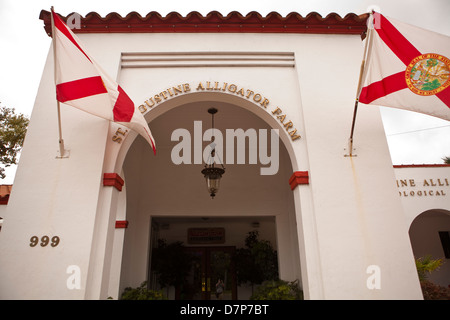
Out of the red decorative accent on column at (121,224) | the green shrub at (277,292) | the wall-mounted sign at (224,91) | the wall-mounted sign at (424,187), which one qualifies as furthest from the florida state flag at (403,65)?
the wall-mounted sign at (424,187)

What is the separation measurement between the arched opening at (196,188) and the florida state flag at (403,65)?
147 inches

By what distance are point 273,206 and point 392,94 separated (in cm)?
483

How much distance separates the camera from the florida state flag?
3914 mm

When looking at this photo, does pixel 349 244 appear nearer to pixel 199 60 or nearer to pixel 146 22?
pixel 199 60

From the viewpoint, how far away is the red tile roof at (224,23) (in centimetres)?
537

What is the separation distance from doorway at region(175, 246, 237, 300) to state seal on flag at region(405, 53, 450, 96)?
706 centimetres

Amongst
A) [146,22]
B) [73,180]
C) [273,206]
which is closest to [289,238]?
[273,206]

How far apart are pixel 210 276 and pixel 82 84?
688 cm

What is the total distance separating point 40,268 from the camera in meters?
3.99

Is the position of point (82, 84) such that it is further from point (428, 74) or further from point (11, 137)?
point (11, 137)

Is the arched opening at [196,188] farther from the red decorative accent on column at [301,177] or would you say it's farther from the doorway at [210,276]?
the red decorative accent on column at [301,177]

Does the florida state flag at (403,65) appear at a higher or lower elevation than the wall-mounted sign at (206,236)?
higher

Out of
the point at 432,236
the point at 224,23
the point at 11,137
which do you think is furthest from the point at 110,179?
the point at 432,236

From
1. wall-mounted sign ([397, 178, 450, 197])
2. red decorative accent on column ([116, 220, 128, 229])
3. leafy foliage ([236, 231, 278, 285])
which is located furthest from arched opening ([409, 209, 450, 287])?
red decorative accent on column ([116, 220, 128, 229])
